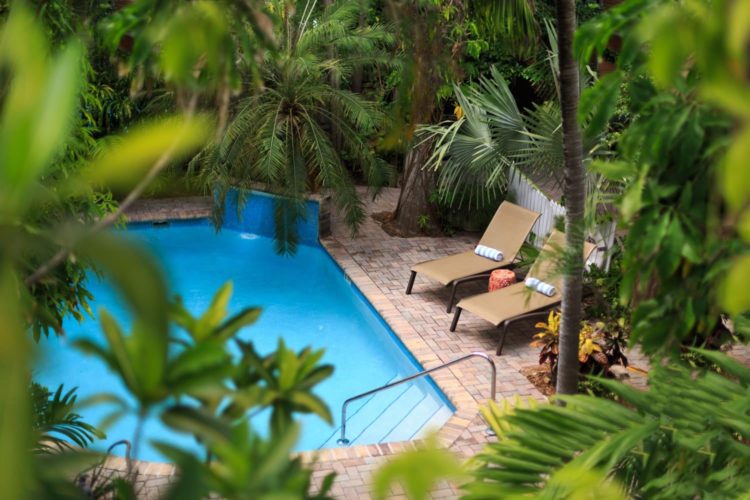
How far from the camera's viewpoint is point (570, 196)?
5.03 meters

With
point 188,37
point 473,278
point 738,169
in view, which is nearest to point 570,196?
point 188,37

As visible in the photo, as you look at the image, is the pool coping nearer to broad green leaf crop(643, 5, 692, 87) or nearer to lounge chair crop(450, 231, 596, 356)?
lounge chair crop(450, 231, 596, 356)

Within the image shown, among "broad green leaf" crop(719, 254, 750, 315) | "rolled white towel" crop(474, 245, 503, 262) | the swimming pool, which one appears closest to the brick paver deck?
the swimming pool

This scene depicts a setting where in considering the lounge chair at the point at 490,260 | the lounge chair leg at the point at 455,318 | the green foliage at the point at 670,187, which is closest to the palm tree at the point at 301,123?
the lounge chair at the point at 490,260

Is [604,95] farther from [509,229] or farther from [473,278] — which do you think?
[509,229]

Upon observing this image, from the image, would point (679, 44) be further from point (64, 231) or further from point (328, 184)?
point (328, 184)

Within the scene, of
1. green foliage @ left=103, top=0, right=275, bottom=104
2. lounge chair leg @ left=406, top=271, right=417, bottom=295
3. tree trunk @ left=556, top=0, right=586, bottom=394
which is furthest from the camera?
lounge chair leg @ left=406, top=271, right=417, bottom=295

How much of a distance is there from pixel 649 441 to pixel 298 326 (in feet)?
24.1

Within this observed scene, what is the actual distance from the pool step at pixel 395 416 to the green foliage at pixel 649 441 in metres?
4.43

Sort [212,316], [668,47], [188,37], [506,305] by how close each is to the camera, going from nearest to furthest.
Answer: [668,47], [212,316], [188,37], [506,305]

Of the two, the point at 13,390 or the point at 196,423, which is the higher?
the point at 13,390

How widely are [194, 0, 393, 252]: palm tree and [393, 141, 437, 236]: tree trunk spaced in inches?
18.1

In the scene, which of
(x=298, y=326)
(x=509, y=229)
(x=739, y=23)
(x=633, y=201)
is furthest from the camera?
(x=509, y=229)

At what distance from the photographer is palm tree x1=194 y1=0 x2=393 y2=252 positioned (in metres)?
11.1
